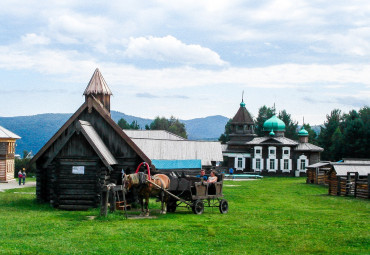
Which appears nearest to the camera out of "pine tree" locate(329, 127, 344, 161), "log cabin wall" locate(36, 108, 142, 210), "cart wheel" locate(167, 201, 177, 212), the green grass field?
the green grass field

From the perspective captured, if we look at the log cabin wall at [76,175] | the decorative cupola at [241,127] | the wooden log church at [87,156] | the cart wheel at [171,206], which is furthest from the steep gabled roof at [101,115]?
the decorative cupola at [241,127]

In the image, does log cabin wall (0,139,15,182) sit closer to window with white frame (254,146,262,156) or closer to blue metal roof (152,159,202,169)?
blue metal roof (152,159,202,169)

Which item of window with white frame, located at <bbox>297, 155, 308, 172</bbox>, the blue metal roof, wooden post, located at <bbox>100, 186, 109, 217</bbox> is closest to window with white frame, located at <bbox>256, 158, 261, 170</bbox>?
window with white frame, located at <bbox>297, 155, 308, 172</bbox>

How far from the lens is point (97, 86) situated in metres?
31.3

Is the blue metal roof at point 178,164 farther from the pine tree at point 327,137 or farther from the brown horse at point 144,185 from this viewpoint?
the pine tree at point 327,137

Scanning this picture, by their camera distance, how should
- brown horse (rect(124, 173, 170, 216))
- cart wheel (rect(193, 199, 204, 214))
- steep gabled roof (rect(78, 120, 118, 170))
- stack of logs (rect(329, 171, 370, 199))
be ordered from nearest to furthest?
1. brown horse (rect(124, 173, 170, 216))
2. cart wheel (rect(193, 199, 204, 214))
3. steep gabled roof (rect(78, 120, 118, 170))
4. stack of logs (rect(329, 171, 370, 199))

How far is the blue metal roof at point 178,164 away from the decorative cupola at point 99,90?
6.76 m

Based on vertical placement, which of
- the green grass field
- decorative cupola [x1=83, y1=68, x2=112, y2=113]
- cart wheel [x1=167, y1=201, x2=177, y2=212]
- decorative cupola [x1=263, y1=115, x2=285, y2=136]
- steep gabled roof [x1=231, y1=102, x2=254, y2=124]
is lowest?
the green grass field

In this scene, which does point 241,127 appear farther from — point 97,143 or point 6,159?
point 97,143

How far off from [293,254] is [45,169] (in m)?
18.6

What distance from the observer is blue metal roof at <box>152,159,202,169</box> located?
1442 inches

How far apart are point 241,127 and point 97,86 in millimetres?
56098

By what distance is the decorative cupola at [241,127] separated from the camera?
84500 mm

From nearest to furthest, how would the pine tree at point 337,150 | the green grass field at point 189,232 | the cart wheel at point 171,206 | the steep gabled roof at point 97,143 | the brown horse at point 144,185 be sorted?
1. the green grass field at point 189,232
2. the brown horse at point 144,185
3. the cart wheel at point 171,206
4. the steep gabled roof at point 97,143
5. the pine tree at point 337,150
